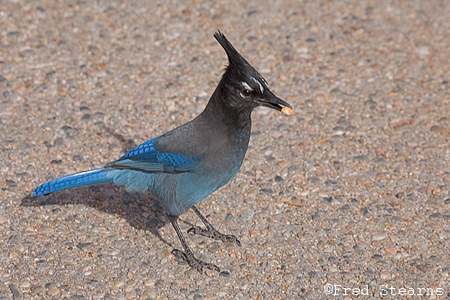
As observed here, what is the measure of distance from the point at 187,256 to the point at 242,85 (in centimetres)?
133

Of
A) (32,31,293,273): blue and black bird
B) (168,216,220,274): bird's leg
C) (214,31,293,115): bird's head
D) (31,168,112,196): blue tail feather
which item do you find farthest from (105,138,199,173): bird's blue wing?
(214,31,293,115): bird's head

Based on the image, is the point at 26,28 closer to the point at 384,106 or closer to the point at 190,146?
the point at 190,146

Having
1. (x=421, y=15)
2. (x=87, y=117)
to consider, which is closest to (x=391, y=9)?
(x=421, y=15)

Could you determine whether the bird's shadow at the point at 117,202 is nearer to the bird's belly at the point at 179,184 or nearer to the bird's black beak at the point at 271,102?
the bird's belly at the point at 179,184

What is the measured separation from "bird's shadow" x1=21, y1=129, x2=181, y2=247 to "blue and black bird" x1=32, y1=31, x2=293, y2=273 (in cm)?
37

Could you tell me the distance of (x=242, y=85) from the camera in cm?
407

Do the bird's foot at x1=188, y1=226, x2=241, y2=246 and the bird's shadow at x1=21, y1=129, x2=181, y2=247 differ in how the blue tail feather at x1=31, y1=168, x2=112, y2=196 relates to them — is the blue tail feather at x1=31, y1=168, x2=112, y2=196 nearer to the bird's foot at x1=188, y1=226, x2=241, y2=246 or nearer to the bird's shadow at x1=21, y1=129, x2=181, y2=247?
the bird's shadow at x1=21, y1=129, x2=181, y2=247

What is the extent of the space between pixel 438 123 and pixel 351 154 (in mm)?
1022

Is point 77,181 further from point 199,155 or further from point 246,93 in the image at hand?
point 246,93

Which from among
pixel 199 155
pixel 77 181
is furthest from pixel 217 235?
pixel 77 181

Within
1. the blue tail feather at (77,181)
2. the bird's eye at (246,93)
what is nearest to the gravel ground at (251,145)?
the blue tail feather at (77,181)

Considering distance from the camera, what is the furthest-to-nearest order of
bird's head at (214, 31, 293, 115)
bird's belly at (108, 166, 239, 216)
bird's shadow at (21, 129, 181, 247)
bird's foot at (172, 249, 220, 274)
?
bird's shadow at (21, 129, 181, 247)
bird's foot at (172, 249, 220, 274)
bird's belly at (108, 166, 239, 216)
bird's head at (214, 31, 293, 115)

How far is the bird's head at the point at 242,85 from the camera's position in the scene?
403 centimetres

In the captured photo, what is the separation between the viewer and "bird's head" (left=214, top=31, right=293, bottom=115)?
159 inches
